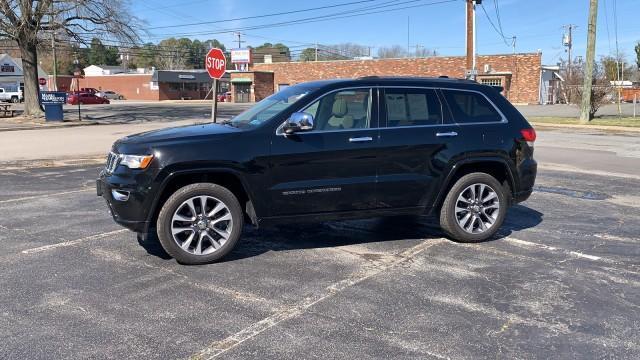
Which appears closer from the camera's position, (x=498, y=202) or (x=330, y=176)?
(x=330, y=176)

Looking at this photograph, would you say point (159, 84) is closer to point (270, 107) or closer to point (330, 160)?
point (270, 107)

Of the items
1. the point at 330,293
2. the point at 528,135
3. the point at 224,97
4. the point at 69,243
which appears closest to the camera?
the point at 330,293

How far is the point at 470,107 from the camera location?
6.30 meters

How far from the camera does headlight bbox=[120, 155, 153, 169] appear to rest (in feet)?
16.8

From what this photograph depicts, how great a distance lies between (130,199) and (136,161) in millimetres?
354

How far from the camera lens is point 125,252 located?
19.1 ft

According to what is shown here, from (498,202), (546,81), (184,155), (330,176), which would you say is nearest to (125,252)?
(184,155)

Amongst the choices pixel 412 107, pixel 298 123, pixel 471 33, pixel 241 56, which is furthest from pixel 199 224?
pixel 241 56

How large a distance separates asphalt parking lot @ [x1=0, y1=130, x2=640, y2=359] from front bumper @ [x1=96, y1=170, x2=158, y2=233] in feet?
1.51

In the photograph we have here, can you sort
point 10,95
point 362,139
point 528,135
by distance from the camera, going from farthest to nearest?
point 10,95 < point 528,135 < point 362,139

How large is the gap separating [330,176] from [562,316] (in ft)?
7.93

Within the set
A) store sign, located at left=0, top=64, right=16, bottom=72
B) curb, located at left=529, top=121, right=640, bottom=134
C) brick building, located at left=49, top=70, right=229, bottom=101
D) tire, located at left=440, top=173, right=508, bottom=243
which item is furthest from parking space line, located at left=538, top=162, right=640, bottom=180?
brick building, located at left=49, top=70, right=229, bottom=101

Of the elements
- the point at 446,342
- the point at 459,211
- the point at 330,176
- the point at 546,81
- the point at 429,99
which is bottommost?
the point at 446,342

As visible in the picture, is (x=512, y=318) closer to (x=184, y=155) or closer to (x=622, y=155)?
(x=184, y=155)
